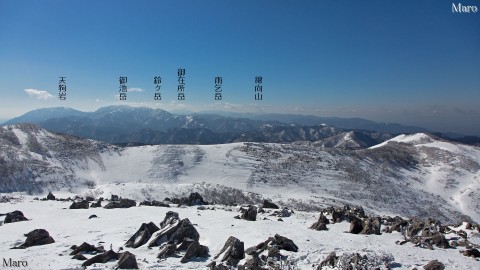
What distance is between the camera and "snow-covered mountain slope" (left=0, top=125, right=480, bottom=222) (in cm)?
7250

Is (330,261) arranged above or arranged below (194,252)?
above

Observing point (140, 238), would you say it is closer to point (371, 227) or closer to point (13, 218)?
point (13, 218)

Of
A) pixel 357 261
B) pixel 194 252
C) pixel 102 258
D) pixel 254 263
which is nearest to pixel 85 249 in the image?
pixel 102 258

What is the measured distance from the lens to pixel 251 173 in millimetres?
86812

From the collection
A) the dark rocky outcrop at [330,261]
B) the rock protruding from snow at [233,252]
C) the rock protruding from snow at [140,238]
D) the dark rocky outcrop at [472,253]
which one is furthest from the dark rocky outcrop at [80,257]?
the dark rocky outcrop at [472,253]

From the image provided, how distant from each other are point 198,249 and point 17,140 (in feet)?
311

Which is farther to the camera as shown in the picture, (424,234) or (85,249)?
(424,234)

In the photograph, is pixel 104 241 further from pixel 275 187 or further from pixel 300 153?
pixel 300 153

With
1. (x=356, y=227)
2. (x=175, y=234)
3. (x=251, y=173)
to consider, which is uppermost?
(x=175, y=234)

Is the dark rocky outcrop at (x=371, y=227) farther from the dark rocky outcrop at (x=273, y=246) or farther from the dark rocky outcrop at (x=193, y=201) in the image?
the dark rocky outcrop at (x=193, y=201)

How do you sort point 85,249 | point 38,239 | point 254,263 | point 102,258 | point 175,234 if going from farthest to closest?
point 38,239 < point 175,234 < point 85,249 < point 102,258 < point 254,263

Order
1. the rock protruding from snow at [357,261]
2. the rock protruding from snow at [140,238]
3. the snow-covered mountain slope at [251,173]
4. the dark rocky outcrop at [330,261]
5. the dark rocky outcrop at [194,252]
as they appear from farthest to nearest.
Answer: the snow-covered mountain slope at [251,173]
the rock protruding from snow at [140,238]
the dark rocky outcrop at [194,252]
the dark rocky outcrop at [330,261]
the rock protruding from snow at [357,261]

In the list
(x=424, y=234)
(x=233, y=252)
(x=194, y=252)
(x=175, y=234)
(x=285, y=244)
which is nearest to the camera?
Answer: (x=233, y=252)

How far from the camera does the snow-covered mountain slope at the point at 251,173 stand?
238 feet
